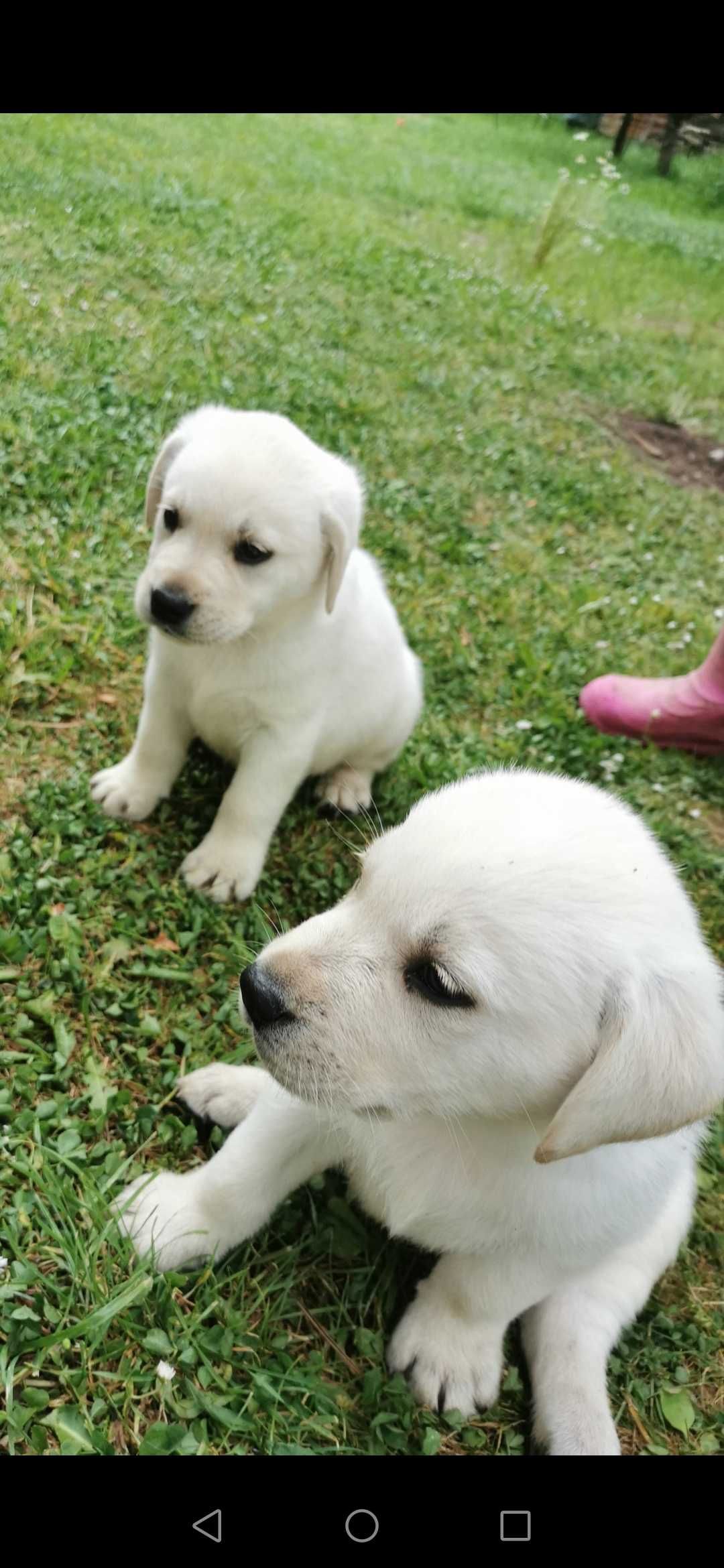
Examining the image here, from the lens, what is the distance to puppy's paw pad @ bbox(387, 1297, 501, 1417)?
8.00 ft

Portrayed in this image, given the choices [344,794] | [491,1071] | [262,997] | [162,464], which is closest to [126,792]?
[344,794]

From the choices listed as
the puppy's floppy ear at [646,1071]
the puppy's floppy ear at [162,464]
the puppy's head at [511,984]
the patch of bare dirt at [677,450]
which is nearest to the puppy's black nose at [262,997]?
the puppy's head at [511,984]

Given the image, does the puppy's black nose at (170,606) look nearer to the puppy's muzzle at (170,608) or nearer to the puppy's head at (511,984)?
the puppy's muzzle at (170,608)

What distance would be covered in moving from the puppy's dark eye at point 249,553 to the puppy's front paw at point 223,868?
0.88m

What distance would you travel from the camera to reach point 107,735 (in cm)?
379

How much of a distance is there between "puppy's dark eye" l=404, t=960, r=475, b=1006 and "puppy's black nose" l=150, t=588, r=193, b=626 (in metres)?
1.50

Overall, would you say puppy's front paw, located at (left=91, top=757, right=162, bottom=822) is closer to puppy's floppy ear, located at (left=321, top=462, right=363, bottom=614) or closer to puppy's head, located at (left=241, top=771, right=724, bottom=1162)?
puppy's floppy ear, located at (left=321, top=462, right=363, bottom=614)

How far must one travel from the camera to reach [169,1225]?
240cm

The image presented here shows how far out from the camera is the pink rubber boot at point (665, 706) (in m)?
4.98

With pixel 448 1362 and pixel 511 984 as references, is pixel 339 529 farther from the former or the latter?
pixel 448 1362

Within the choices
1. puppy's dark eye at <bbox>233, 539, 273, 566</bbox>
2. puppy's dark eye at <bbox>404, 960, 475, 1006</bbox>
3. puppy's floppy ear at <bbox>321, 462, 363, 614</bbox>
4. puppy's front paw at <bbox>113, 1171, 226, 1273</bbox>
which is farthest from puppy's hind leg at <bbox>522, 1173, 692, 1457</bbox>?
puppy's dark eye at <bbox>233, 539, 273, 566</bbox>
